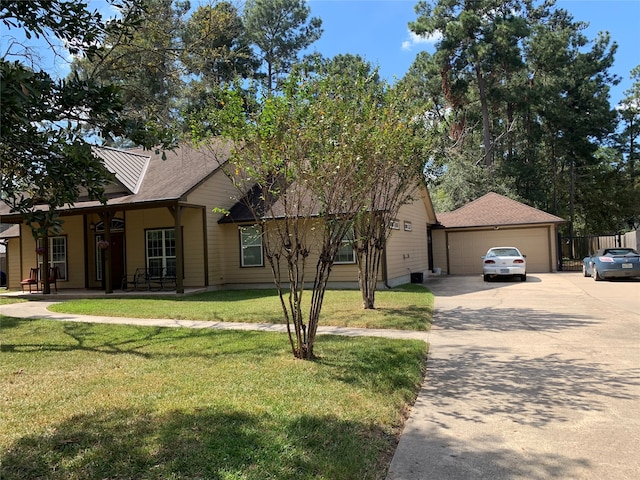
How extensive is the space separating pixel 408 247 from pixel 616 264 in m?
7.79

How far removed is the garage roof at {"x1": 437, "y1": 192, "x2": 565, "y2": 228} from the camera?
23.0 metres

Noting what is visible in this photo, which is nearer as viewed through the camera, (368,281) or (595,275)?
(368,281)

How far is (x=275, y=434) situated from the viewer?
3.81 metres

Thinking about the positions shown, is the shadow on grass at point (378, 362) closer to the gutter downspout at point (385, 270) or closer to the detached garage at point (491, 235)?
the gutter downspout at point (385, 270)

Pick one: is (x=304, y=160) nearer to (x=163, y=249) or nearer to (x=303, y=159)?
(x=303, y=159)

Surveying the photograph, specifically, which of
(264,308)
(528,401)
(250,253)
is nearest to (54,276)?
(250,253)

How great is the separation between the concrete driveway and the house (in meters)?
7.85

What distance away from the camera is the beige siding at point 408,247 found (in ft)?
56.5

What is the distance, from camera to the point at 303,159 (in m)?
6.04

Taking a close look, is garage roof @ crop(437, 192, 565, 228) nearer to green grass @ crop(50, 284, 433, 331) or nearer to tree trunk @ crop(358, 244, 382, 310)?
green grass @ crop(50, 284, 433, 331)

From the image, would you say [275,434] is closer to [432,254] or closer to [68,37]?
[68,37]

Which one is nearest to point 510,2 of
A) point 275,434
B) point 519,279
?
point 519,279

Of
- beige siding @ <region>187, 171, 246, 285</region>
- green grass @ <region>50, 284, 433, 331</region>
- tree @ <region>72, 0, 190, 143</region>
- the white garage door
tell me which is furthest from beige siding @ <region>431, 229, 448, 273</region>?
tree @ <region>72, 0, 190, 143</region>

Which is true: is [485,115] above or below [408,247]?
above
